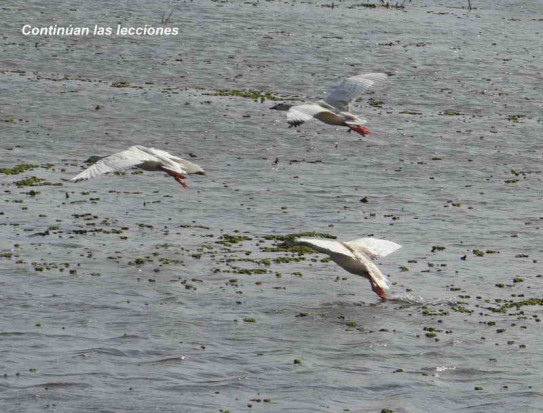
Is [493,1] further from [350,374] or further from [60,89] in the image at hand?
[350,374]

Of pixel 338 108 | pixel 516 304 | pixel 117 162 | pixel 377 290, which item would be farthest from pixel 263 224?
pixel 516 304

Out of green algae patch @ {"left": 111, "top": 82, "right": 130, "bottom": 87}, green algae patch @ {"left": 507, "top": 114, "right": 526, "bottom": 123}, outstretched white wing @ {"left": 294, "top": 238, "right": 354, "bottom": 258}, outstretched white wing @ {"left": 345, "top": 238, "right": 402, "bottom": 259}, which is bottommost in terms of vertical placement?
green algae patch @ {"left": 111, "top": 82, "right": 130, "bottom": 87}

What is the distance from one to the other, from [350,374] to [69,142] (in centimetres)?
1728

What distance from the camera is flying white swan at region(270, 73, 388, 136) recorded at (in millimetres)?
23781

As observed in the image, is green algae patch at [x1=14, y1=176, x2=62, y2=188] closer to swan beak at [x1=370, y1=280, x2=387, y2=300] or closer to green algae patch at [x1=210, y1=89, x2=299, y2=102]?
swan beak at [x1=370, y1=280, x2=387, y2=300]

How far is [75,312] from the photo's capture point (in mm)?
20062

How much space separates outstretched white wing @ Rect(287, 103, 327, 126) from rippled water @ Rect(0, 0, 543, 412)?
2.77m

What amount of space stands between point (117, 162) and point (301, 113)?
3.93 m

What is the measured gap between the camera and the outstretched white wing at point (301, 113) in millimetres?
22969

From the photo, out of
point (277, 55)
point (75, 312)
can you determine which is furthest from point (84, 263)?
point (277, 55)

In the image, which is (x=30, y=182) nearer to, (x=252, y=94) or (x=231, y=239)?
(x=231, y=239)

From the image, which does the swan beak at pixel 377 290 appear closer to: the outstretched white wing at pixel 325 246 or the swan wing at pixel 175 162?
the outstretched white wing at pixel 325 246

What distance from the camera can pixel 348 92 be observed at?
84.5 ft

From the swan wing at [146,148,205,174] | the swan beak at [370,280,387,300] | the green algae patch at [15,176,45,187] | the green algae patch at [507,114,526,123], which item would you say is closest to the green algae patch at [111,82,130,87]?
the green algae patch at [15,176,45,187]
